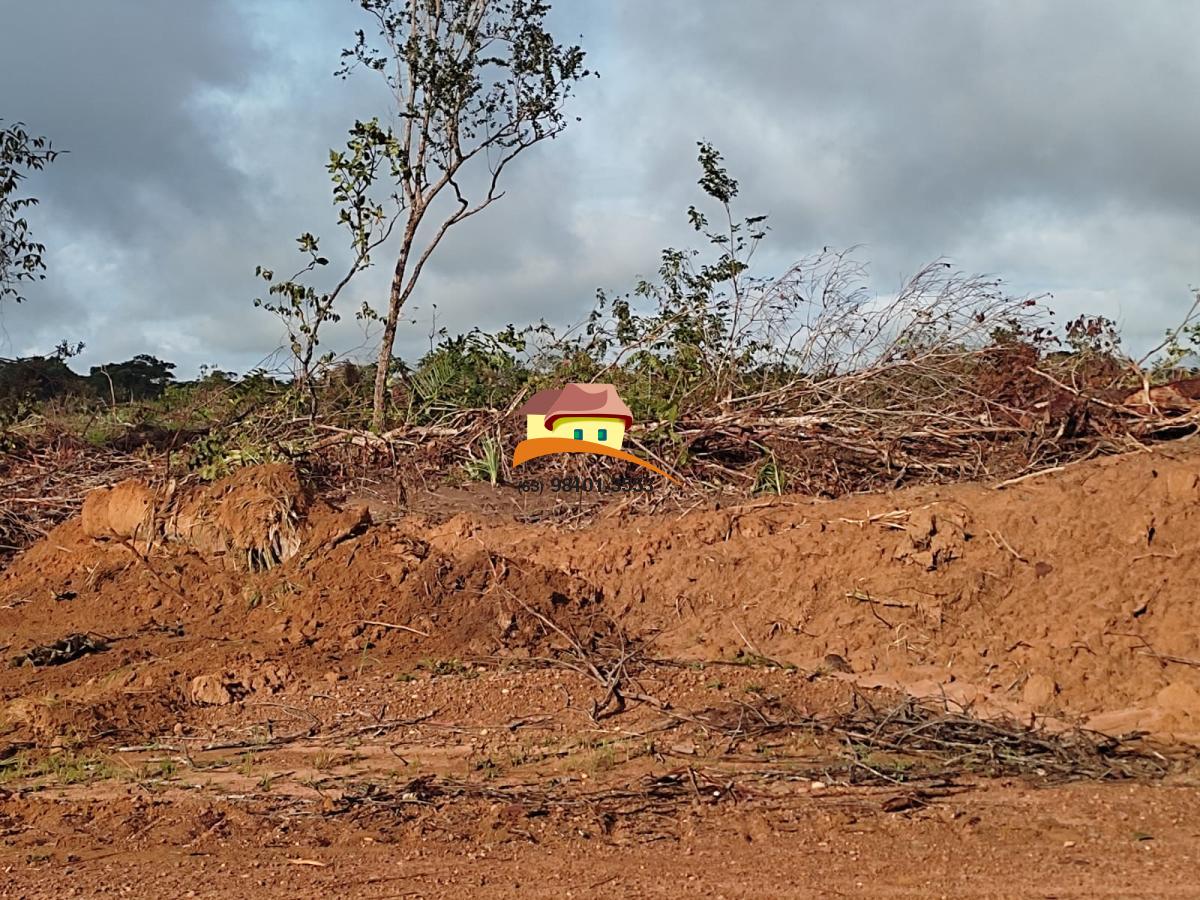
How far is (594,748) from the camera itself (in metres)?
6.36

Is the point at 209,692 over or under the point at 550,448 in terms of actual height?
under

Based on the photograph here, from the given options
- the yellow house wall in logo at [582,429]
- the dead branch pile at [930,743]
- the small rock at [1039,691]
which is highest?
the yellow house wall in logo at [582,429]

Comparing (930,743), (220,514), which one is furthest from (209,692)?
(930,743)

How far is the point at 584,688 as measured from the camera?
287 inches

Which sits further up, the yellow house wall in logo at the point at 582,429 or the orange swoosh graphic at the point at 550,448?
the yellow house wall in logo at the point at 582,429

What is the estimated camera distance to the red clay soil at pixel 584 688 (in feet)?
15.5

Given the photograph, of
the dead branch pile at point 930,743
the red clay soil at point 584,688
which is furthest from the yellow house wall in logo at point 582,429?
the dead branch pile at point 930,743

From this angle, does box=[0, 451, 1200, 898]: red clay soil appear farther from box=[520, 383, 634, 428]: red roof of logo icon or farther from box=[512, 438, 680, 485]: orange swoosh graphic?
box=[520, 383, 634, 428]: red roof of logo icon

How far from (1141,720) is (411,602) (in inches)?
180

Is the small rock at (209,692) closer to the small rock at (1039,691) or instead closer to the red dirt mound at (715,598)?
the red dirt mound at (715,598)

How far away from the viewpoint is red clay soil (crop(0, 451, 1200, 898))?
15.5ft

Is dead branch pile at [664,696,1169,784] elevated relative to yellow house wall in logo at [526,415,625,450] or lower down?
lower down

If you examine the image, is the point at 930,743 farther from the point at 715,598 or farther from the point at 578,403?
the point at 578,403

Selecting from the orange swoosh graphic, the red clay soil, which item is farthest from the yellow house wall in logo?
the red clay soil
